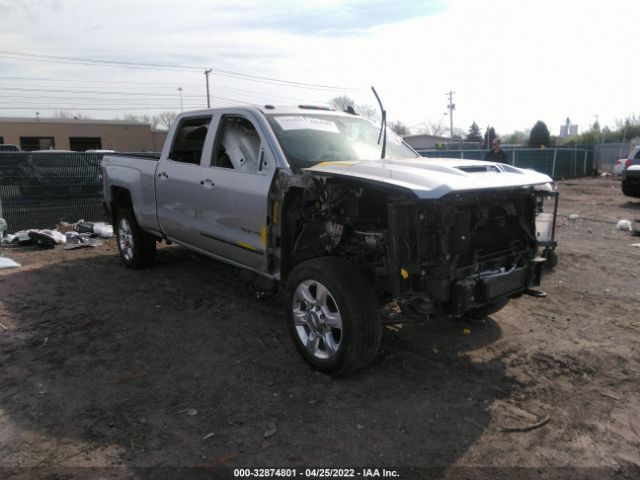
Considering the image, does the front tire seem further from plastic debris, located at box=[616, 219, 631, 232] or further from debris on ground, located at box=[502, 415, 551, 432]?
plastic debris, located at box=[616, 219, 631, 232]

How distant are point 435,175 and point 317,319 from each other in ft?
4.40

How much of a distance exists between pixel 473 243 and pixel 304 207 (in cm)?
133

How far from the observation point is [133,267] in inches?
279

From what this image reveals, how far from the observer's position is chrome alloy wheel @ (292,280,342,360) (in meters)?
3.71

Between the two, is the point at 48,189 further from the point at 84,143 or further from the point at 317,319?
the point at 84,143

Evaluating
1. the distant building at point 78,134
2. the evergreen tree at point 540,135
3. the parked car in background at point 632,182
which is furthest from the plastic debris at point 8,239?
the evergreen tree at point 540,135

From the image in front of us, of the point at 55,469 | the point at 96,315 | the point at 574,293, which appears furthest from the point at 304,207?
the point at 574,293

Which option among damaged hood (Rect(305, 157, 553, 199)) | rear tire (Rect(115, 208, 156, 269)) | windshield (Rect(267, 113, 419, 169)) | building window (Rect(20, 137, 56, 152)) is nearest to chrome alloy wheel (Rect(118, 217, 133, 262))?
rear tire (Rect(115, 208, 156, 269))

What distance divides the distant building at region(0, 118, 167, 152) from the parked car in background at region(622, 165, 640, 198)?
37.8 m

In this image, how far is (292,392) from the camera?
3.64 m

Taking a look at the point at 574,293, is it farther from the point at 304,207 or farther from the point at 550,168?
the point at 550,168

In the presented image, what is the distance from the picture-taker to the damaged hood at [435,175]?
3.23 metres

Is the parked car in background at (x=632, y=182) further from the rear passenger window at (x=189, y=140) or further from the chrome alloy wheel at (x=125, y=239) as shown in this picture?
the chrome alloy wheel at (x=125, y=239)

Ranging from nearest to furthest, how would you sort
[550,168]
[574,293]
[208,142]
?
[208,142], [574,293], [550,168]
